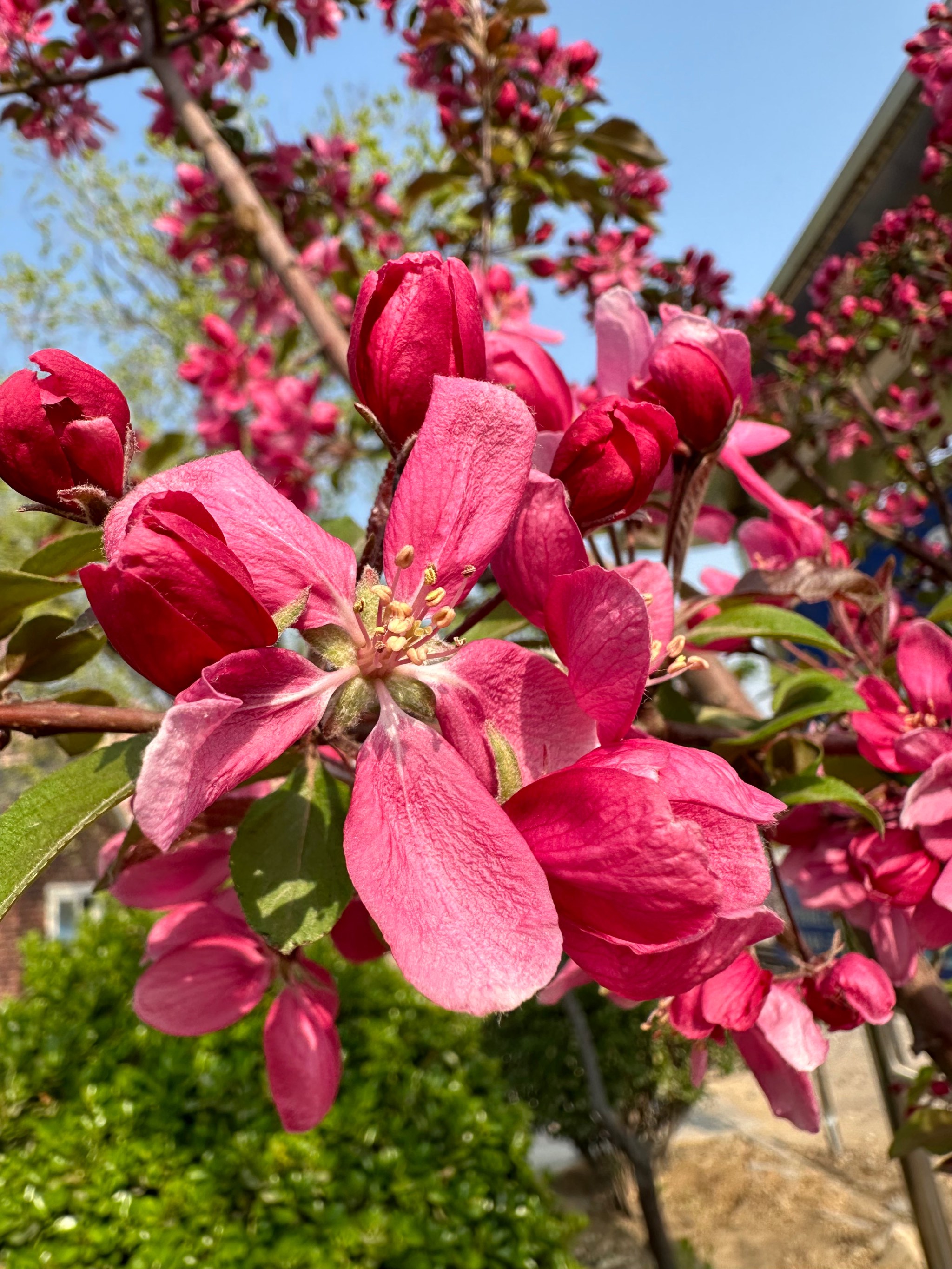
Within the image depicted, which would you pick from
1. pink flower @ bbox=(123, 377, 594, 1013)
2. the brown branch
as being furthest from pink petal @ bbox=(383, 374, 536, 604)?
the brown branch

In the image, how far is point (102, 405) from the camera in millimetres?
488

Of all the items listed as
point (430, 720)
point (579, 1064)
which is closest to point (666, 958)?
point (430, 720)

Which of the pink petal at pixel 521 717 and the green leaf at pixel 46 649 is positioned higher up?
the pink petal at pixel 521 717

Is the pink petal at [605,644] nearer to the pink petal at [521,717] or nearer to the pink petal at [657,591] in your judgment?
the pink petal at [521,717]

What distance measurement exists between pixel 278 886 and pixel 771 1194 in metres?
7.26

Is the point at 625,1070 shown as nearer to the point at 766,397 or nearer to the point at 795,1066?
the point at 766,397

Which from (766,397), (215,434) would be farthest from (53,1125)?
(766,397)

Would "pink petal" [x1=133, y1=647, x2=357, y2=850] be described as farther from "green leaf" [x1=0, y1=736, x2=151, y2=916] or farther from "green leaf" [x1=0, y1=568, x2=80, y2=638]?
"green leaf" [x1=0, y1=568, x2=80, y2=638]

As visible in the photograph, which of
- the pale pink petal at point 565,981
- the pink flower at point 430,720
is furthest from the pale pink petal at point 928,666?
the pink flower at point 430,720

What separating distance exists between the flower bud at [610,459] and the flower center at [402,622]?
0.09 m

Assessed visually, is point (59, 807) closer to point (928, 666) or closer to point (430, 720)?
point (430, 720)

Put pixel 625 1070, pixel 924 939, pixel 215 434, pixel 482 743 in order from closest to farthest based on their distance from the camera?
pixel 482 743 → pixel 924 939 → pixel 215 434 → pixel 625 1070

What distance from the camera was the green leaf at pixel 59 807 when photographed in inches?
16.9

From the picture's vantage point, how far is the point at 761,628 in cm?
70
